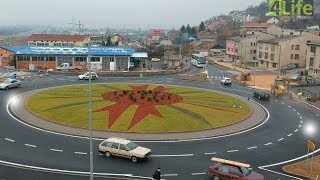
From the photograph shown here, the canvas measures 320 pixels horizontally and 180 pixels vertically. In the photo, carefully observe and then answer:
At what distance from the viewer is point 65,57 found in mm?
91250

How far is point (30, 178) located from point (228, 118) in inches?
988

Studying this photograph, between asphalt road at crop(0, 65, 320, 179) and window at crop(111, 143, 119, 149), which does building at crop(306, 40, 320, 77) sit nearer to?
asphalt road at crop(0, 65, 320, 179)

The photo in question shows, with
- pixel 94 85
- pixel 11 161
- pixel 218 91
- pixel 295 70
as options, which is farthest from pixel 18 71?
pixel 295 70

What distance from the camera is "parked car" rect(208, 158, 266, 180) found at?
2644 centimetres

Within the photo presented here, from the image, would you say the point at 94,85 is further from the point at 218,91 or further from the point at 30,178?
the point at 30,178

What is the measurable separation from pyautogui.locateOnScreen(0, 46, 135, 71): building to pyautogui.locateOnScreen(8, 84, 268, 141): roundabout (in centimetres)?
3097

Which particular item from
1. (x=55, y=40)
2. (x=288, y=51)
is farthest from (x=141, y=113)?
(x=55, y=40)

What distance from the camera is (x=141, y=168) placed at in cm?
2908

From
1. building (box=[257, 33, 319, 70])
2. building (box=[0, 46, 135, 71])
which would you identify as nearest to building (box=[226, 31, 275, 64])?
building (box=[257, 33, 319, 70])

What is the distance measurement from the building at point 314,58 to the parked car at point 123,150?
6271cm

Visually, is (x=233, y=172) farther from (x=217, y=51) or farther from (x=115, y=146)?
(x=217, y=51)

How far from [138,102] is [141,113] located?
19.6 ft

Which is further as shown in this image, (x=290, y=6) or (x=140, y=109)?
(x=290, y=6)

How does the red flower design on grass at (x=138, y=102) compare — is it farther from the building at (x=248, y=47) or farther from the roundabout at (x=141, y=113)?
the building at (x=248, y=47)
